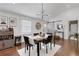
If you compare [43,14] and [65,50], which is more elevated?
[43,14]

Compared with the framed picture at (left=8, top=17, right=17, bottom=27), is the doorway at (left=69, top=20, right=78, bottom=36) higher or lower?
lower

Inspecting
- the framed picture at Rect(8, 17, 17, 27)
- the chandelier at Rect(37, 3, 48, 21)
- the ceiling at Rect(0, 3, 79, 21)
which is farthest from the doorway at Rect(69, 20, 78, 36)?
the framed picture at Rect(8, 17, 17, 27)

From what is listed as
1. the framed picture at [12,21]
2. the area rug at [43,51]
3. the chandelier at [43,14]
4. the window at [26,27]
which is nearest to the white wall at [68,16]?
the chandelier at [43,14]

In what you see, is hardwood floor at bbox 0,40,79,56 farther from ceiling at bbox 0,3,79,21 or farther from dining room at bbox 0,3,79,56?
ceiling at bbox 0,3,79,21

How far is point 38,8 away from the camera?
6.91ft

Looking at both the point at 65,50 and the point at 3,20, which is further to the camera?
the point at 65,50

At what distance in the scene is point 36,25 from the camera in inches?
84.4

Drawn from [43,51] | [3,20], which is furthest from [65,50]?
[3,20]

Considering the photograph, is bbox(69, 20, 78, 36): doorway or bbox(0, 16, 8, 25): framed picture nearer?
bbox(0, 16, 8, 25): framed picture

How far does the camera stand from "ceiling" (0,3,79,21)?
207cm

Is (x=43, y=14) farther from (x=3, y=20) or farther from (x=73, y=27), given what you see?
(x=3, y=20)

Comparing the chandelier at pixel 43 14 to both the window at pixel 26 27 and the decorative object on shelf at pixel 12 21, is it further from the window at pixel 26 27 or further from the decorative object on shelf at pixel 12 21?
the decorative object on shelf at pixel 12 21

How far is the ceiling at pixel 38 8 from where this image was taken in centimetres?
207

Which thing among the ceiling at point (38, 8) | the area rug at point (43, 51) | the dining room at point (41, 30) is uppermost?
the ceiling at point (38, 8)
